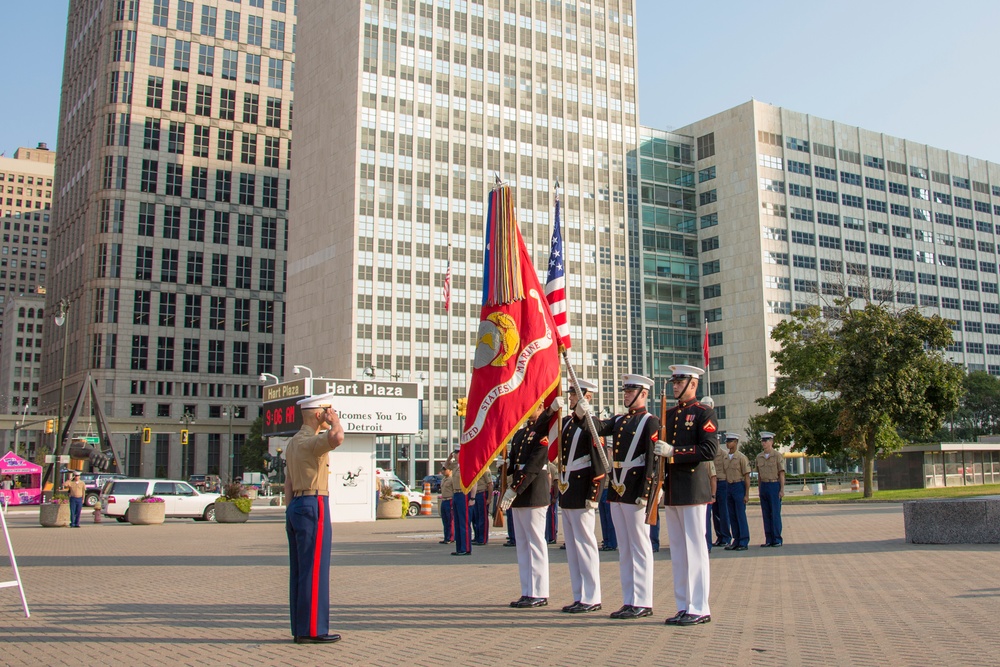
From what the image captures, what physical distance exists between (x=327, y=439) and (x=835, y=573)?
312 inches

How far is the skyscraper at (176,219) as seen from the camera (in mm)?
109812

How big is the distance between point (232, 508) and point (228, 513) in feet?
0.75

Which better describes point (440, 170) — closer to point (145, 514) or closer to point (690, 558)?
point (145, 514)

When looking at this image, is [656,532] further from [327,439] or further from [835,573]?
[327,439]

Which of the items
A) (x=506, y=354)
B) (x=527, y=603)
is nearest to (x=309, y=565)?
(x=527, y=603)

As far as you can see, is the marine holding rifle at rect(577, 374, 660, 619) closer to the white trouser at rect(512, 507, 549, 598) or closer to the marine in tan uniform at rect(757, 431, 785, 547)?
the white trouser at rect(512, 507, 549, 598)

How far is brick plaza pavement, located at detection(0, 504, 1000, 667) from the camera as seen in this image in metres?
7.41

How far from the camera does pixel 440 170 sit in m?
95.8

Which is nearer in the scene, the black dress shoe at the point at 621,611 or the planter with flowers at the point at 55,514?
the black dress shoe at the point at 621,611

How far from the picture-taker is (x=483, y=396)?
1121 cm

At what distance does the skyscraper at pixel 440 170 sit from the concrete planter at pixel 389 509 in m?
51.3

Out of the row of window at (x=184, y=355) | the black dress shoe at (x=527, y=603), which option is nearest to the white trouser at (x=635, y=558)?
the black dress shoe at (x=527, y=603)

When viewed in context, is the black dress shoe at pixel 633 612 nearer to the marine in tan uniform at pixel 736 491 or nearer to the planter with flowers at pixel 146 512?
the marine in tan uniform at pixel 736 491

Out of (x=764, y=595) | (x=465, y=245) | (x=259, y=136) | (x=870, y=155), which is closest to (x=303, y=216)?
(x=465, y=245)
